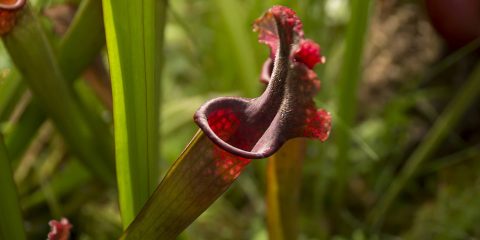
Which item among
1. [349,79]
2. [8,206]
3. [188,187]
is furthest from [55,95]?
[349,79]

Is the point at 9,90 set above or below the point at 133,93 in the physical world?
below

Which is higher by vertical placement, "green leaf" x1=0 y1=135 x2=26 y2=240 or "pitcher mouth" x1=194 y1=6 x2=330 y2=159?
"pitcher mouth" x1=194 y1=6 x2=330 y2=159

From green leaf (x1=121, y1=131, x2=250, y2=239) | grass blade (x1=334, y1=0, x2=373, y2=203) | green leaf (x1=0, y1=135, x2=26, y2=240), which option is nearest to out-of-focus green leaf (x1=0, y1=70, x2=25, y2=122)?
green leaf (x1=0, y1=135, x2=26, y2=240)

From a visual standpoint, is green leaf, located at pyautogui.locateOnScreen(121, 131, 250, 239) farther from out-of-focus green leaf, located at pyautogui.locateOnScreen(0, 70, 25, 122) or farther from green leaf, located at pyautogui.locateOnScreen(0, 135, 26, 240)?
out-of-focus green leaf, located at pyautogui.locateOnScreen(0, 70, 25, 122)

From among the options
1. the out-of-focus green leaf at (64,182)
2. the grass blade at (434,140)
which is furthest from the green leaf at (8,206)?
the grass blade at (434,140)

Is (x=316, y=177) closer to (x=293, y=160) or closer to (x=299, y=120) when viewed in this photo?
(x=293, y=160)

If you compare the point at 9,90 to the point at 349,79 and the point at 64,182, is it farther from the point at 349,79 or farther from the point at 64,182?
the point at 349,79

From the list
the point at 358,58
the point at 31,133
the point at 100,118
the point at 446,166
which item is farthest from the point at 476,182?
the point at 31,133
